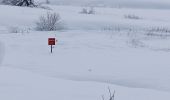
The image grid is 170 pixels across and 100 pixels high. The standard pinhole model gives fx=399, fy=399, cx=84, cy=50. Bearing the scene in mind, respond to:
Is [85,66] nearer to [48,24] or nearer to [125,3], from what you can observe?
[48,24]

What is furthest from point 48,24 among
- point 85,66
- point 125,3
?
point 125,3

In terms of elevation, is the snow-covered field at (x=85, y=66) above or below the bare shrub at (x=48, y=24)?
below

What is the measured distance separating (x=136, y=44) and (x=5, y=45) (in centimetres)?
413

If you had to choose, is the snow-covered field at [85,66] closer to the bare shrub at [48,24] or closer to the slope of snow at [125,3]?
the bare shrub at [48,24]

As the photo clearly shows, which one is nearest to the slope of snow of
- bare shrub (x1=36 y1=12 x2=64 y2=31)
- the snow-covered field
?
bare shrub (x1=36 y1=12 x2=64 y2=31)

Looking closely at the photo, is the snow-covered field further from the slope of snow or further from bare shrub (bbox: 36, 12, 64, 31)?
the slope of snow

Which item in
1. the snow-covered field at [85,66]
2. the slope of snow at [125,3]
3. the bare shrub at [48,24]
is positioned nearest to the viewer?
the snow-covered field at [85,66]

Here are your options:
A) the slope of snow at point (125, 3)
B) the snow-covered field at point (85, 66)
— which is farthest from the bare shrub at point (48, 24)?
the slope of snow at point (125, 3)

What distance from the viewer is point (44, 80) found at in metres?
7.74

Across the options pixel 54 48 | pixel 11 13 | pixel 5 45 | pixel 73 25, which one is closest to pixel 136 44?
pixel 54 48

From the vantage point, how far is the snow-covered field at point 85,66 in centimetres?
686

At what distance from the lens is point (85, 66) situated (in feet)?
32.3

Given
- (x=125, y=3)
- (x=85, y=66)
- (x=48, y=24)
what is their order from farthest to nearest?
(x=125, y=3)
(x=48, y=24)
(x=85, y=66)

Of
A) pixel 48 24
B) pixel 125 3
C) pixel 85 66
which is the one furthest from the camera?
pixel 125 3
